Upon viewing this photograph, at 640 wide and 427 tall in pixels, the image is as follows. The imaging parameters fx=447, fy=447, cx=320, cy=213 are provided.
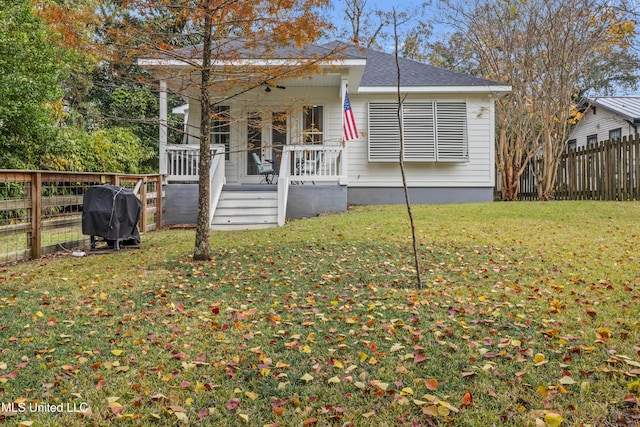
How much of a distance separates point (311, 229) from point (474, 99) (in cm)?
750

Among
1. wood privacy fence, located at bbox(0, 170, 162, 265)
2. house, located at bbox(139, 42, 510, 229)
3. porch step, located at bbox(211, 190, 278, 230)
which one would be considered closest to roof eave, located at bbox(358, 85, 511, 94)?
house, located at bbox(139, 42, 510, 229)

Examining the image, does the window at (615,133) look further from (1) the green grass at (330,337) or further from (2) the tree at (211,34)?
(2) the tree at (211,34)

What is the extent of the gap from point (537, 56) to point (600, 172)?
12.7 feet

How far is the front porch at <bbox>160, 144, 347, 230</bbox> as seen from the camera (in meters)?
10.1

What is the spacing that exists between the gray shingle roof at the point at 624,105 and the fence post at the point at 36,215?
59.3 feet

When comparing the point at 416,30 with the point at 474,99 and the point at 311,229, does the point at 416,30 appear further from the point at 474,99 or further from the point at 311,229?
the point at 311,229

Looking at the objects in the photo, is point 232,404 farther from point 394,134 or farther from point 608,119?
point 608,119

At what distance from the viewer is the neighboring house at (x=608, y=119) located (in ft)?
54.3

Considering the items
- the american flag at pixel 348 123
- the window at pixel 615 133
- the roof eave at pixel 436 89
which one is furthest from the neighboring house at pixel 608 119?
the american flag at pixel 348 123

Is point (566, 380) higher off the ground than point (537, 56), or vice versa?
point (537, 56)

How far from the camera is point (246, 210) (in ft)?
33.3

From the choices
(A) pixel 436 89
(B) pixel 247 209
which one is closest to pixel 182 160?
(B) pixel 247 209

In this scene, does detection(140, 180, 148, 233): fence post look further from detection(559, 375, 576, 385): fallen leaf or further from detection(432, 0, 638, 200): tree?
detection(432, 0, 638, 200): tree

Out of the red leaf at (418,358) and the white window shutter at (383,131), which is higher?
the white window shutter at (383,131)
